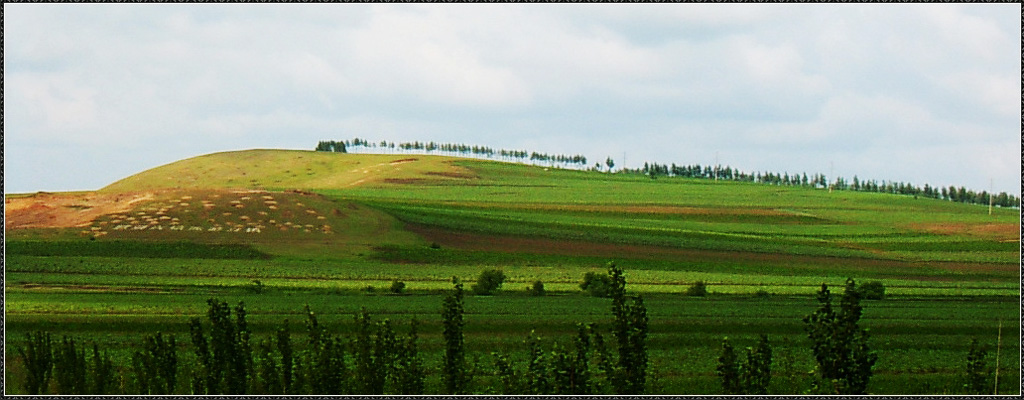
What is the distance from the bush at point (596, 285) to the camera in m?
77.8

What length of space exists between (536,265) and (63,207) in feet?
166

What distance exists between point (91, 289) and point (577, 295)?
105ft

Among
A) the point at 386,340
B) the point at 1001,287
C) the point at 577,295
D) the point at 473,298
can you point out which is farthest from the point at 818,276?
the point at 386,340

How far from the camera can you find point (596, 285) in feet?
258

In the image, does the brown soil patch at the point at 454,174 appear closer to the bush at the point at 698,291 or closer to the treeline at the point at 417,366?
the bush at the point at 698,291

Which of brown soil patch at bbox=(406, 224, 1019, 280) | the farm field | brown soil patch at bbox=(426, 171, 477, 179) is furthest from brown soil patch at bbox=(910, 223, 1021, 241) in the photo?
brown soil patch at bbox=(426, 171, 477, 179)

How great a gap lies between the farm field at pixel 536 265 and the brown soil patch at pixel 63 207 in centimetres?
90

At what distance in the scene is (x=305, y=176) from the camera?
638 feet

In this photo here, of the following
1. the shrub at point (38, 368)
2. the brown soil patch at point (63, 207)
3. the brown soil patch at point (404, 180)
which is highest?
the brown soil patch at point (404, 180)

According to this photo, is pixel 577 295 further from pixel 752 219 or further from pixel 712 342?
pixel 752 219

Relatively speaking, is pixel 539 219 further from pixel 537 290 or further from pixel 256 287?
pixel 256 287

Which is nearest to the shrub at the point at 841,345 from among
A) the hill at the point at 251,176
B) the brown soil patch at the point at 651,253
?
the brown soil patch at the point at 651,253

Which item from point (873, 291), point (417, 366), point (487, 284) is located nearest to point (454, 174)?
point (487, 284)

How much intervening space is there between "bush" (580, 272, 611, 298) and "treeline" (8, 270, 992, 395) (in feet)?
110
